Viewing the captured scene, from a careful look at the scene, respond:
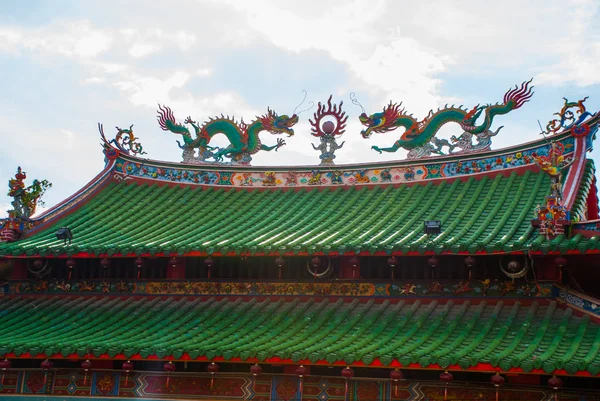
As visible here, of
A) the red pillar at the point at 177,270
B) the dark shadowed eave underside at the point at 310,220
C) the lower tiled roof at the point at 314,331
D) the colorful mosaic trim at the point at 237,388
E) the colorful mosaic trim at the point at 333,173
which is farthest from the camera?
the colorful mosaic trim at the point at 333,173

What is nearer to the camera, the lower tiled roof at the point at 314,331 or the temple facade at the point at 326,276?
the lower tiled roof at the point at 314,331

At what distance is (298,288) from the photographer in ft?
52.0

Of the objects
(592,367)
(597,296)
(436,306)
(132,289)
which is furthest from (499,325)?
(132,289)

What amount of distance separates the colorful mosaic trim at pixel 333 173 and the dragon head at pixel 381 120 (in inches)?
43.9

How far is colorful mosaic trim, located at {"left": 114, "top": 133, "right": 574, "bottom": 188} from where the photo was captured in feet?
59.2

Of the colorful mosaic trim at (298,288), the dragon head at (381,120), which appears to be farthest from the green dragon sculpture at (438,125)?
the colorful mosaic trim at (298,288)

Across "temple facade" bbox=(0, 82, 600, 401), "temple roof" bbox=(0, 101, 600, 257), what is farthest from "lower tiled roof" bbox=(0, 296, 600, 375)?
"temple roof" bbox=(0, 101, 600, 257)

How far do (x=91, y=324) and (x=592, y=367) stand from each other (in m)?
9.51

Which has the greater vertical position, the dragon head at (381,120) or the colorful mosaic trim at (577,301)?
the dragon head at (381,120)

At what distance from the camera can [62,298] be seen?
17266mm

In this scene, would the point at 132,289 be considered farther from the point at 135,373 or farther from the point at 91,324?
the point at 135,373

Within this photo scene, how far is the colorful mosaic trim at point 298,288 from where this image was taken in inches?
574

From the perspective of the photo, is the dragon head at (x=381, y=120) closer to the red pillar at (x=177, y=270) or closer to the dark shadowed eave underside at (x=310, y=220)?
the dark shadowed eave underside at (x=310, y=220)

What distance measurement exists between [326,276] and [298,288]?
632mm
